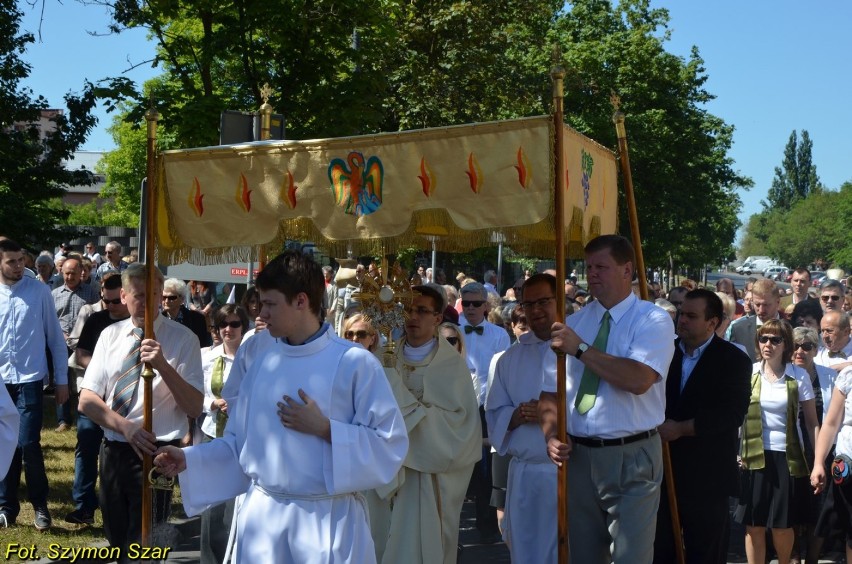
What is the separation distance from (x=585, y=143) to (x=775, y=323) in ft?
8.69

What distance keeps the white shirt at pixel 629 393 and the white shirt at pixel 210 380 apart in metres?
2.93

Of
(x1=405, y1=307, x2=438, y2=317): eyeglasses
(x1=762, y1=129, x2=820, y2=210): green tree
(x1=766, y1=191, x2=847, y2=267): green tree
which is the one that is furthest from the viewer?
(x1=762, y1=129, x2=820, y2=210): green tree

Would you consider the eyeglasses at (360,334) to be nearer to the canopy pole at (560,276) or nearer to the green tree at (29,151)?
the canopy pole at (560,276)

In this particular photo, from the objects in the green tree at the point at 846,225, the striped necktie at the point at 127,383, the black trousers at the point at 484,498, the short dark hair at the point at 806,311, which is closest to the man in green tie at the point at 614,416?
the striped necktie at the point at 127,383

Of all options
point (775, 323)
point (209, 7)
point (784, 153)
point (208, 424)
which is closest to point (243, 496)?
point (208, 424)

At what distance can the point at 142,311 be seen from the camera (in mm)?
6836

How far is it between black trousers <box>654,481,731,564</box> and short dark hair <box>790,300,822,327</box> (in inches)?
238

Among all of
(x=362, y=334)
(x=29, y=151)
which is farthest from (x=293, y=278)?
(x=29, y=151)

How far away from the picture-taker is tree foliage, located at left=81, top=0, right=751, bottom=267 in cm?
1183

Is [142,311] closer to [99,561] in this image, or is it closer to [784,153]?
[99,561]

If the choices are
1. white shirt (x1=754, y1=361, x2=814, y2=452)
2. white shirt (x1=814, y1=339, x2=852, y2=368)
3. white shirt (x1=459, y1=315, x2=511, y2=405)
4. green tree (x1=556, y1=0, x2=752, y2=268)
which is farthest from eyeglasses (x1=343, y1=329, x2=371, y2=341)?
green tree (x1=556, y1=0, x2=752, y2=268)

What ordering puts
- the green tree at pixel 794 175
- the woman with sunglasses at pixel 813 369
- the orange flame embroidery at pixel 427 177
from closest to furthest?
the orange flame embroidery at pixel 427 177
the woman with sunglasses at pixel 813 369
the green tree at pixel 794 175

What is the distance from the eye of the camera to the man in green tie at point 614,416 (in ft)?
18.8

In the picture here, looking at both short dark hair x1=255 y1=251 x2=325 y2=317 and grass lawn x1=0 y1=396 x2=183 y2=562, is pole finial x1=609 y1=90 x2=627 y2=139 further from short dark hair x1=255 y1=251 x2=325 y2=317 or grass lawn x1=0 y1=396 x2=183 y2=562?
grass lawn x1=0 y1=396 x2=183 y2=562
